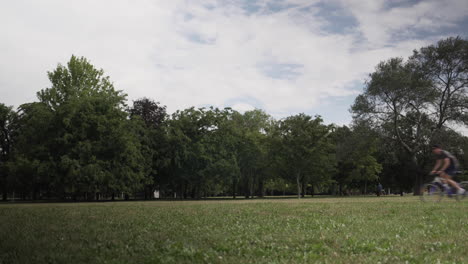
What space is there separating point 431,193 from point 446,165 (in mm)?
3523

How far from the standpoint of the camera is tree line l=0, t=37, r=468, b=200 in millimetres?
53406

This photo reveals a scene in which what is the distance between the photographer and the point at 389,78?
55.5 meters

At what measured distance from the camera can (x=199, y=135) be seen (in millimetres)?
66562

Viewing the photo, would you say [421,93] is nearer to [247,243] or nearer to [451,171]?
[451,171]

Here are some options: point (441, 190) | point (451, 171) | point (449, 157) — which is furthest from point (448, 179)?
point (449, 157)

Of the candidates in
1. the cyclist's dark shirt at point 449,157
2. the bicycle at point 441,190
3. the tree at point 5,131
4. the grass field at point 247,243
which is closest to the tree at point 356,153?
the bicycle at point 441,190

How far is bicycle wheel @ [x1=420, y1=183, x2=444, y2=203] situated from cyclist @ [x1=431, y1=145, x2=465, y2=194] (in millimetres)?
1087

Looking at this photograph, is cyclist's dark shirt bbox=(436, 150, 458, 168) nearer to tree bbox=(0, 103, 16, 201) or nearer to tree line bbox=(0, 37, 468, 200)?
tree line bbox=(0, 37, 468, 200)

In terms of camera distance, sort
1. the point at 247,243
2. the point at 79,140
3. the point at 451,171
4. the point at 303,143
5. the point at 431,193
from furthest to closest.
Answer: the point at 303,143 → the point at 79,140 → the point at 431,193 → the point at 451,171 → the point at 247,243

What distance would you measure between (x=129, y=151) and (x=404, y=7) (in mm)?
41767

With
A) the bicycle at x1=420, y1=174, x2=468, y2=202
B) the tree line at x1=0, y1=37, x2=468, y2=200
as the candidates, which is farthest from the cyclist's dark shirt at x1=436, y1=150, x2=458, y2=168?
the tree line at x1=0, y1=37, x2=468, y2=200

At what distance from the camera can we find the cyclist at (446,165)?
2156cm

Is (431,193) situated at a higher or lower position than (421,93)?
lower

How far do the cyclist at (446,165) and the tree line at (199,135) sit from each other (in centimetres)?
3366
